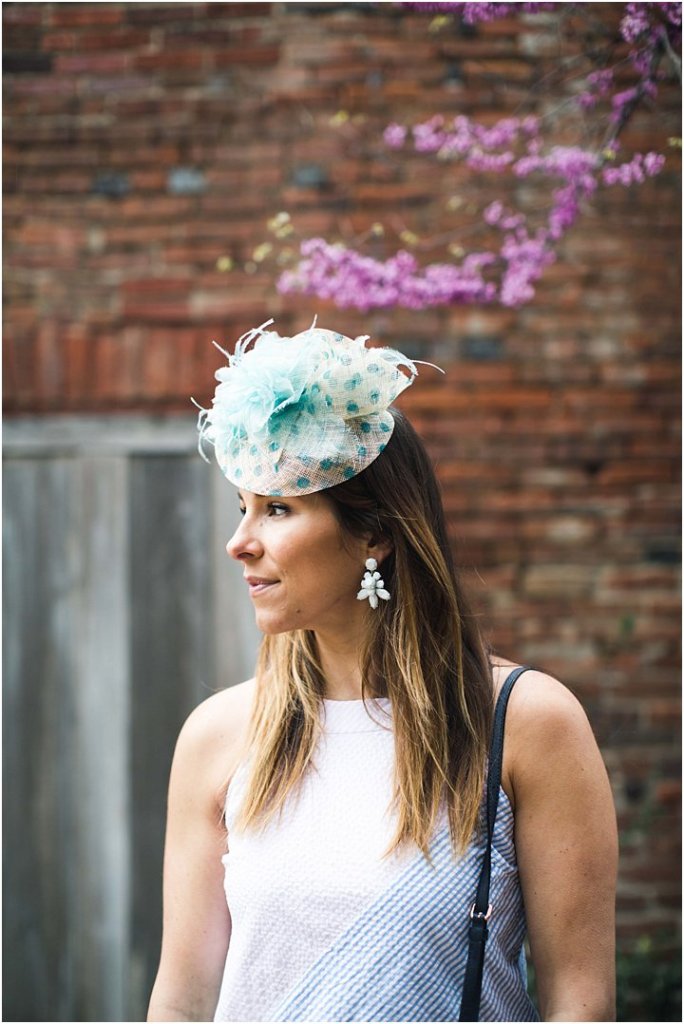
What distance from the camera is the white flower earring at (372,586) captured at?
176 centimetres

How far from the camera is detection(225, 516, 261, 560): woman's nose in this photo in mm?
1719

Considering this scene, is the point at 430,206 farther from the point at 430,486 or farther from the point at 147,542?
the point at 430,486

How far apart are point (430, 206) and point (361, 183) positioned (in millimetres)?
256

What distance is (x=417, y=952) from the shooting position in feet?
5.24

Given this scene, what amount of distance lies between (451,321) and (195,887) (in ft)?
7.42

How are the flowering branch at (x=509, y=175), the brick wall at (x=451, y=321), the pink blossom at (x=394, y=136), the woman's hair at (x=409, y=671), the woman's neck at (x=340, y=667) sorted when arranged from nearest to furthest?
the woman's hair at (x=409, y=671) < the woman's neck at (x=340, y=667) < the flowering branch at (x=509, y=175) < the pink blossom at (x=394, y=136) < the brick wall at (x=451, y=321)

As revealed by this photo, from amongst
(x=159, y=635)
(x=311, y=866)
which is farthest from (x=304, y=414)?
(x=159, y=635)

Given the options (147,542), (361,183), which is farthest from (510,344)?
(147,542)

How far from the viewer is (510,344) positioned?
3543 millimetres

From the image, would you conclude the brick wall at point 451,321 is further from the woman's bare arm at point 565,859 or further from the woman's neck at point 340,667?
the woman's bare arm at point 565,859

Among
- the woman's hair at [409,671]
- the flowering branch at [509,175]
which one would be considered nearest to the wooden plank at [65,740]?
the flowering branch at [509,175]

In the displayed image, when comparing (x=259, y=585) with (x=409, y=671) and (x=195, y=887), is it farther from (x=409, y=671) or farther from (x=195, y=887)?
(x=195, y=887)

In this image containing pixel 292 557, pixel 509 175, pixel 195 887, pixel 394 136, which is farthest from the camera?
pixel 509 175

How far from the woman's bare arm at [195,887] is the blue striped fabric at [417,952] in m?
0.27
